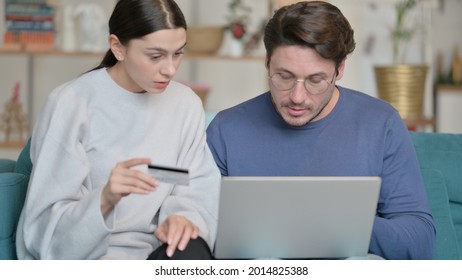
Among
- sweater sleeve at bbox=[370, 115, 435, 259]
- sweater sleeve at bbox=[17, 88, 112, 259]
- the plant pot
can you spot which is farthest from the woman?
the plant pot

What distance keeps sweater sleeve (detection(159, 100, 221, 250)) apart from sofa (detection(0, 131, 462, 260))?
1.33 feet

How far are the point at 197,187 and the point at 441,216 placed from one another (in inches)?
32.9

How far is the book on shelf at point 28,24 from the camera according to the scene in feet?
15.0

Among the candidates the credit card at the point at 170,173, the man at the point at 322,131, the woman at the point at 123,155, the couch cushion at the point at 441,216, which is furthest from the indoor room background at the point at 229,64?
the credit card at the point at 170,173

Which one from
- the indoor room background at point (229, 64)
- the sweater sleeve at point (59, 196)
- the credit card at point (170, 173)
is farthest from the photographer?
the indoor room background at point (229, 64)

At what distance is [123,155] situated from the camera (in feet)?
6.66

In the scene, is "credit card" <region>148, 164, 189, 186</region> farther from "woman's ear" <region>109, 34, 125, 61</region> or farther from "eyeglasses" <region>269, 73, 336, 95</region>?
"eyeglasses" <region>269, 73, 336, 95</region>

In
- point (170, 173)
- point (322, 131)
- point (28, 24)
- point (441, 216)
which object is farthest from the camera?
point (28, 24)

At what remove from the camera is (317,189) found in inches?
66.9

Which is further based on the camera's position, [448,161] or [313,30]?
[448,161]

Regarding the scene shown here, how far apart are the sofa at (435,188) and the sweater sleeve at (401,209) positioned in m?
0.35

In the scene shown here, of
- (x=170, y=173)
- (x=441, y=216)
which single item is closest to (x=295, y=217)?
(x=170, y=173)

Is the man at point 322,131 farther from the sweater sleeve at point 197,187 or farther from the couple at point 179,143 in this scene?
the sweater sleeve at point 197,187

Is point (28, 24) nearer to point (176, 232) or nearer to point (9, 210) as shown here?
point (9, 210)
